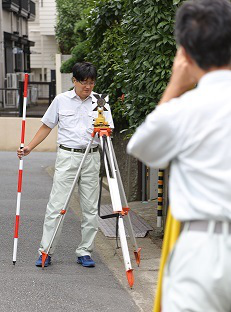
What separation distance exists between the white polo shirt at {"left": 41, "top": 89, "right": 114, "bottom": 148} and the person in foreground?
3.96m

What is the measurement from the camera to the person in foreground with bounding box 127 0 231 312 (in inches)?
96.2

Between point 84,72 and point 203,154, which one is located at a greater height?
point 84,72

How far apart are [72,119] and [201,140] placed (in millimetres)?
4103

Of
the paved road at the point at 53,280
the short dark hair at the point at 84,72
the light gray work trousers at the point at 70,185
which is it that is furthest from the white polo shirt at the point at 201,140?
the light gray work trousers at the point at 70,185

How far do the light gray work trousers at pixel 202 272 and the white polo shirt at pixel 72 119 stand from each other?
4.01m

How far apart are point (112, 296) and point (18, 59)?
101ft

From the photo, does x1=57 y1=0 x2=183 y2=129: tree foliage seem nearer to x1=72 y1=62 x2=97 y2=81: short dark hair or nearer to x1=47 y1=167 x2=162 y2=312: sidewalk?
x1=72 y1=62 x2=97 y2=81: short dark hair

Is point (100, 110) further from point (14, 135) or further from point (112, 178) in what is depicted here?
point (14, 135)

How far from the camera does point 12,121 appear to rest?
20.5 meters

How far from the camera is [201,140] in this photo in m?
2.46

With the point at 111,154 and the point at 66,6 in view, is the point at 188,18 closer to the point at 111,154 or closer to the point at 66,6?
the point at 111,154

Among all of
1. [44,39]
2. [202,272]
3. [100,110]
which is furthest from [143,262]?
[44,39]

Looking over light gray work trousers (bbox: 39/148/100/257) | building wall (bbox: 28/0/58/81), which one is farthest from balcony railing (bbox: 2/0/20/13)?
light gray work trousers (bbox: 39/148/100/257)

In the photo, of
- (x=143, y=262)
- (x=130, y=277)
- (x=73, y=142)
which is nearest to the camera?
(x=130, y=277)
